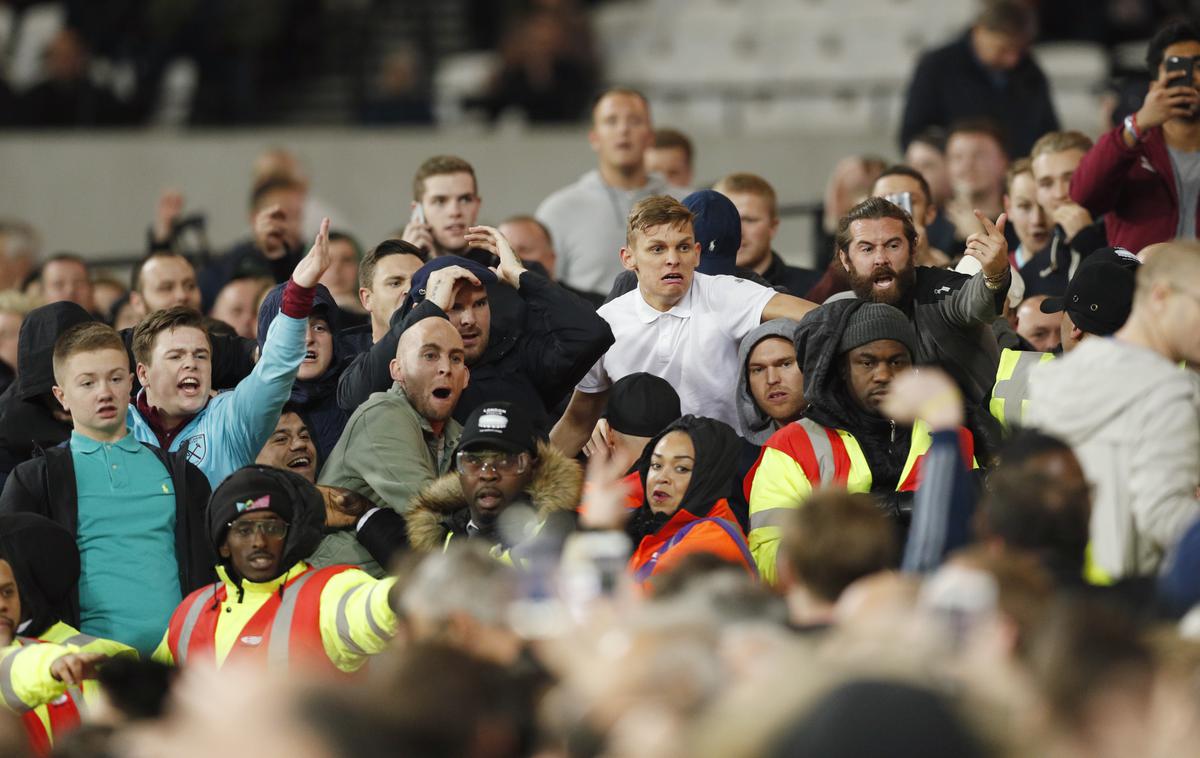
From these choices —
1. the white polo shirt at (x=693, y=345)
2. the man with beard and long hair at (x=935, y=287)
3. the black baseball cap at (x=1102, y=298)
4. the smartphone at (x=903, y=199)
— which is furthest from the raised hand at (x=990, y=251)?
the smartphone at (x=903, y=199)

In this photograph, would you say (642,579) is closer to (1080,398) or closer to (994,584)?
(1080,398)

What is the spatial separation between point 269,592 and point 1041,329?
314cm

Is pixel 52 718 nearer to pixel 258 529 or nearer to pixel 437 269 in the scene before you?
pixel 258 529

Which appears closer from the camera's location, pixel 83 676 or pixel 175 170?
pixel 83 676

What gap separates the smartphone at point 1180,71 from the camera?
7125 millimetres

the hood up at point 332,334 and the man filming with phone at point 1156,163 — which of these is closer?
the hood up at point 332,334

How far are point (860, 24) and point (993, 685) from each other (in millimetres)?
11581

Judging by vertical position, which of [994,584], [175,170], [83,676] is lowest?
[83,676]

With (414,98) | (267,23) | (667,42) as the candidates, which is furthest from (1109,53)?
(267,23)

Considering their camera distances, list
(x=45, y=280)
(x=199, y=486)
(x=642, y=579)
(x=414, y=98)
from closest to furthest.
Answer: (x=642, y=579) < (x=199, y=486) < (x=45, y=280) < (x=414, y=98)

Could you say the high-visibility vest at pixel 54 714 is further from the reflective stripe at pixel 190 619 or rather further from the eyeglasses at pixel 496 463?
the eyeglasses at pixel 496 463

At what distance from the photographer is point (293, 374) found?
6445mm

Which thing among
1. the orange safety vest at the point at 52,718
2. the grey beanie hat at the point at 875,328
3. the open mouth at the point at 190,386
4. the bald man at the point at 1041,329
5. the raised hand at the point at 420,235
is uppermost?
the raised hand at the point at 420,235

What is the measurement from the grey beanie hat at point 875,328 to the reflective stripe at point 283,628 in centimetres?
190
